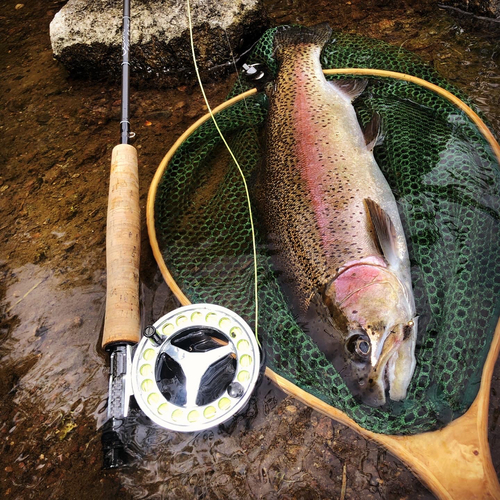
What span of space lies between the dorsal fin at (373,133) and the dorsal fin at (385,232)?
0.49m

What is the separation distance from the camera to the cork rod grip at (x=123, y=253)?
6.33 feet

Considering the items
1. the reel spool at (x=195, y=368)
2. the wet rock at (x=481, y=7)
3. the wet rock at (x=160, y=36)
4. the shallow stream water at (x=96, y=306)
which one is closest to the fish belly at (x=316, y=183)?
the reel spool at (x=195, y=368)

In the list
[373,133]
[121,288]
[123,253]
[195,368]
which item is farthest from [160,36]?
[195,368]

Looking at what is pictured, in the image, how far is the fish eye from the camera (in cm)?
192

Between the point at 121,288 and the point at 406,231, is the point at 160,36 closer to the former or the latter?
the point at 121,288

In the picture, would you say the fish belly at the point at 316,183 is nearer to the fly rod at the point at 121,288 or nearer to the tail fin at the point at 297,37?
the tail fin at the point at 297,37

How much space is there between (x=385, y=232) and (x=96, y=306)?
1.69 m

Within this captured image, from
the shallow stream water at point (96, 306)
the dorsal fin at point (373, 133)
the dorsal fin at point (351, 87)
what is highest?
the dorsal fin at point (351, 87)

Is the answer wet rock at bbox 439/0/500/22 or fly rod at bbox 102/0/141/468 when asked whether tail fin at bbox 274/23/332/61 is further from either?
wet rock at bbox 439/0/500/22

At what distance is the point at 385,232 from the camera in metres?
2.16

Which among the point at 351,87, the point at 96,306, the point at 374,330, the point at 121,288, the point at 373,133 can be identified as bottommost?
the point at 96,306

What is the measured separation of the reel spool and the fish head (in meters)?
0.42

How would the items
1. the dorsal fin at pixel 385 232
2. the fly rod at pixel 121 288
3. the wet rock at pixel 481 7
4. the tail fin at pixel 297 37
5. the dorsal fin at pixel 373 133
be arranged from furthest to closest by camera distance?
the wet rock at pixel 481 7 → the tail fin at pixel 297 37 → the dorsal fin at pixel 373 133 → the dorsal fin at pixel 385 232 → the fly rod at pixel 121 288

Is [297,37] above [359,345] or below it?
above
